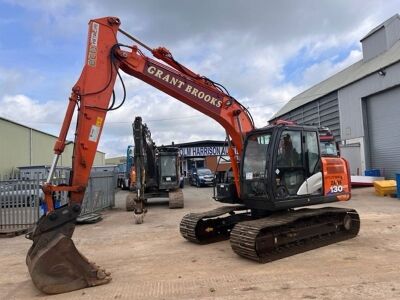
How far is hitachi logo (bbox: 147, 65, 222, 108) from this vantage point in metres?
8.73

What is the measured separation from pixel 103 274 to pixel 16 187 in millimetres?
7306

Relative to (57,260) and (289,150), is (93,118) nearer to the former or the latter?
(57,260)

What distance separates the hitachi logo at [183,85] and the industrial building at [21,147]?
17.8m

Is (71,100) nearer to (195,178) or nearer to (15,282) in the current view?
(15,282)

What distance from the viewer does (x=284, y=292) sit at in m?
5.89

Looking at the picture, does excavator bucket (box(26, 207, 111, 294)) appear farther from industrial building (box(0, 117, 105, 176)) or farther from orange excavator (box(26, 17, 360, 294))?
industrial building (box(0, 117, 105, 176))

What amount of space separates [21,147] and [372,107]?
77.2ft

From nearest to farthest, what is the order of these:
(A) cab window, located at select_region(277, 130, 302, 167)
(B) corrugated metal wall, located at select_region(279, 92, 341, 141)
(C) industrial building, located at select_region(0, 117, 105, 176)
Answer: (A) cab window, located at select_region(277, 130, 302, 167), (C) industrial building, located at select_region(0, 117, 105, 176), (B) corrugated metal wall, located at select_region(279, 92, 341, 141)

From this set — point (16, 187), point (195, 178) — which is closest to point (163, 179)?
point (16, 187)

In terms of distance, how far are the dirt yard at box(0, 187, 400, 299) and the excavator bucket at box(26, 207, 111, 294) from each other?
0.53 feet

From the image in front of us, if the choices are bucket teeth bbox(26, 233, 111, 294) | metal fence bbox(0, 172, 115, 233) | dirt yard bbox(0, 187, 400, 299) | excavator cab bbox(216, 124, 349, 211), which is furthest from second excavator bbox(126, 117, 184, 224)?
bucket teeth bbox(26, 233, 111, 294)

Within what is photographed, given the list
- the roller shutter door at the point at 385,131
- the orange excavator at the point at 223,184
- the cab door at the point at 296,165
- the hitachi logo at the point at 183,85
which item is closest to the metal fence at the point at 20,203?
the orange excavator at the point at 223,184

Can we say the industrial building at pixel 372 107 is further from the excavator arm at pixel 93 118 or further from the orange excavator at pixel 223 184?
the excavator arm at pixel 93 118

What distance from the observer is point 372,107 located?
2564 cm
